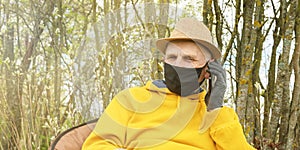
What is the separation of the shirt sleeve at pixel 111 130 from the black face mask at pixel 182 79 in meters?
0.22

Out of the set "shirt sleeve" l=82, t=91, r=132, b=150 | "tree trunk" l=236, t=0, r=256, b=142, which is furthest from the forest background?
"shirt sleeve" l=82, t=91, r=132, b=150

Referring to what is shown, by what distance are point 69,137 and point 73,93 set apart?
46.2 inches

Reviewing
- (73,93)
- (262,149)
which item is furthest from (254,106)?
(73,93)

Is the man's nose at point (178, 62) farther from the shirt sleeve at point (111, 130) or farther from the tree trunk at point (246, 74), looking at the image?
the tree trunk at point (246, 74)

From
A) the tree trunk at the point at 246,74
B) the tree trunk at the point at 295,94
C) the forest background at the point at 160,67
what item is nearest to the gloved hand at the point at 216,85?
the forest background at the point at 160,67

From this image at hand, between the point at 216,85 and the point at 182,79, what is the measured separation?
0.16 meters

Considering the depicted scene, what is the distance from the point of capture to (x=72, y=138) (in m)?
1.92

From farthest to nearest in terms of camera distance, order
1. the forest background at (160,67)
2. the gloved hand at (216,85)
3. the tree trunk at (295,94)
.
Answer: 1. the tree trunk at (295,94)
2. the forest background at (160,67)
3. the gloved hand at (216,85)

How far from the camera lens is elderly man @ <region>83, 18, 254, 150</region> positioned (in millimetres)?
1824

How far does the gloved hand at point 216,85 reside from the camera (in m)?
1.87

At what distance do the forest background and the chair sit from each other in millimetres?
660

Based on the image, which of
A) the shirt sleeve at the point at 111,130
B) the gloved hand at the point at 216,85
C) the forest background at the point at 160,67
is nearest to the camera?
the shirt sleeve at the point at 111,130

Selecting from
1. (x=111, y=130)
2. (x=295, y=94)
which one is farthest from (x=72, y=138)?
(x=295, y=94)

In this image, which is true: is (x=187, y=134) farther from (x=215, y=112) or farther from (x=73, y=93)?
(x=73, y=93)
